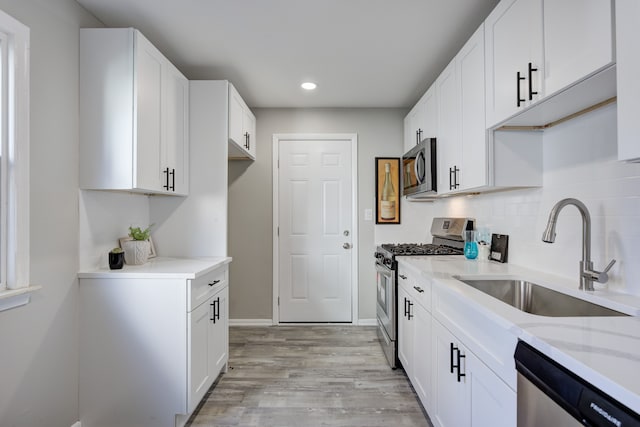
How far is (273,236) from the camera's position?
12.1 ft

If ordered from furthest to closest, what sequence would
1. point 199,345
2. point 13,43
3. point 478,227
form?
point 478,227
point 199,345
point 13,43

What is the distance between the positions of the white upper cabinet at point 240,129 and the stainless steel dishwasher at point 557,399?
96.1 inches

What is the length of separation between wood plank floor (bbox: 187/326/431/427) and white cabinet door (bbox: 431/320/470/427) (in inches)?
14.7

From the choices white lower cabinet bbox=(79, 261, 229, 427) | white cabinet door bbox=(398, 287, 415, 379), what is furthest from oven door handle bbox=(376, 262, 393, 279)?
white lower cabinet bbox=(79, 261, 229, 427)

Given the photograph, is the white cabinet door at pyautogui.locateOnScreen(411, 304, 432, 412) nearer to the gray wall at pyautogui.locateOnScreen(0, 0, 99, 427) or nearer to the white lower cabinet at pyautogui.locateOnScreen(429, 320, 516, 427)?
the white lower cabinet at pyautogui.locateOnScreen(429, 320, 516, 427)

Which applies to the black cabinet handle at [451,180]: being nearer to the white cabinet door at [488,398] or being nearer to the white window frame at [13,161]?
the white cabinet door at [488,398]

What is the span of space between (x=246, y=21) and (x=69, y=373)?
2.30 metres

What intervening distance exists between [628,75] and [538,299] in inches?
42.4

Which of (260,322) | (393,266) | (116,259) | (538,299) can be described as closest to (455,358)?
(538,299)

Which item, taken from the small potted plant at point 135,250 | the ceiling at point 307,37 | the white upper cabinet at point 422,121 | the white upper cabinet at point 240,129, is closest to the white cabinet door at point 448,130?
the white upper cabinet at point 422,121

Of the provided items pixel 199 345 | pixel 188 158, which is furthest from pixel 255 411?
pixel 188 158

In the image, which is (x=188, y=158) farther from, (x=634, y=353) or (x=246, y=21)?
(x=634, y=353)

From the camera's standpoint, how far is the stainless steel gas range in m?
2.66

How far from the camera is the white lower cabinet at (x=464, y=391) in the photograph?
3.64 feet
